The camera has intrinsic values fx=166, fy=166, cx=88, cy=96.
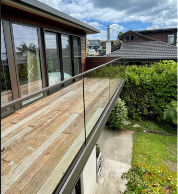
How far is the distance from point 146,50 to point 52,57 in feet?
42.5

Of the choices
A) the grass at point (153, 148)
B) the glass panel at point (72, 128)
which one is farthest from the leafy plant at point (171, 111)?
the glass panel at point (72, 128)

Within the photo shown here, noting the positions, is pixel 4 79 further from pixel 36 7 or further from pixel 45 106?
pixel 45 106

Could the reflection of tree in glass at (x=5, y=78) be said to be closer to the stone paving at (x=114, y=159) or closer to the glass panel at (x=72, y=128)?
the glass panel at (x=72, y=128)

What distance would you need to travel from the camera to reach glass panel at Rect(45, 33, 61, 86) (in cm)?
505

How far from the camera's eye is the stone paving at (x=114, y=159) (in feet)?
Result: 15.1

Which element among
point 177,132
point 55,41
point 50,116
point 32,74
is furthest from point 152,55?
point 50,116

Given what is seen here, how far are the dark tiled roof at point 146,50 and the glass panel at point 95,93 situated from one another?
11.9 metres

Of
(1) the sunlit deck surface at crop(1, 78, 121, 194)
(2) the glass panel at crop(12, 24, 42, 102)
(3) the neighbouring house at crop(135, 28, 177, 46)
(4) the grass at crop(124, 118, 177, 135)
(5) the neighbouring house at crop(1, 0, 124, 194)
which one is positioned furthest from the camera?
(3) the neighbouring house at crop(135, 28, 177, 46)

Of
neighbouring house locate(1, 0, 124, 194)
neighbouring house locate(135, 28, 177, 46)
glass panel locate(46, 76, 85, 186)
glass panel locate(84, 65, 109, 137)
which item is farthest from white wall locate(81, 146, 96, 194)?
neighbouring house locate(135, 28, 177, 46)

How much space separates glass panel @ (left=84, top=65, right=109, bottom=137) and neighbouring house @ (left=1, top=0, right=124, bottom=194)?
0.02m

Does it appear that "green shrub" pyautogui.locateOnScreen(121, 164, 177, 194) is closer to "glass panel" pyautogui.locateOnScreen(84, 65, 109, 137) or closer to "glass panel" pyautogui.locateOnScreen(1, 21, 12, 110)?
"glass panel" pyautogui.locateOnScreen(84, 65, 109, 137)

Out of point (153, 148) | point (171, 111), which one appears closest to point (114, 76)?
point (153, 148)

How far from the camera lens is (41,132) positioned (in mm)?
2047

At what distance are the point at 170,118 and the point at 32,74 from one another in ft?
20.9
